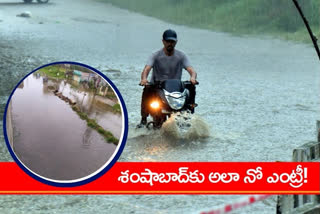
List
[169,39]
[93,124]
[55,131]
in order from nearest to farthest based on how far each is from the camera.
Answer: [55,131]
[93,124]
[169,39]

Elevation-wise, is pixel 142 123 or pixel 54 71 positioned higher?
pixel 142 123

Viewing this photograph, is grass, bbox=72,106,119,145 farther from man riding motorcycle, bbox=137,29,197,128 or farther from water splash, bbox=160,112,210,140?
water splash, bbox=160,112,210,140

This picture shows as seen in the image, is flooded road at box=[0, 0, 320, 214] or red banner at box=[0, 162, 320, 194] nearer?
red banner at box=[0, 162, 320, 194]

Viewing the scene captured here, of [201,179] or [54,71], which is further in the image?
[201,179]

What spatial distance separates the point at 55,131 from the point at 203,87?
1213 cm

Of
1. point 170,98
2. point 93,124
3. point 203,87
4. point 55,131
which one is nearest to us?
point 55,131

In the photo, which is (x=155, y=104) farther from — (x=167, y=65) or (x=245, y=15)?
(x=245, y=15)

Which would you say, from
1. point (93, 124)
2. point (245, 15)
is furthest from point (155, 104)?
point (245, 15)

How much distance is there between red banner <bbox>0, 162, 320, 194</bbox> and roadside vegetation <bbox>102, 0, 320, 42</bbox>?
74.9 feet

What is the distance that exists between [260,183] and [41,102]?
7.33 feet

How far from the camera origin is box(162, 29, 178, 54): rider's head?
31.2 feet

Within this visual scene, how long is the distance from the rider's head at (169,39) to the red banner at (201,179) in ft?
11.6

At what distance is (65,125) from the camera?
477cm

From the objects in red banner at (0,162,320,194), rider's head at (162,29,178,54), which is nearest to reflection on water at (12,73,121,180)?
red banner at (0,162,320,194)
